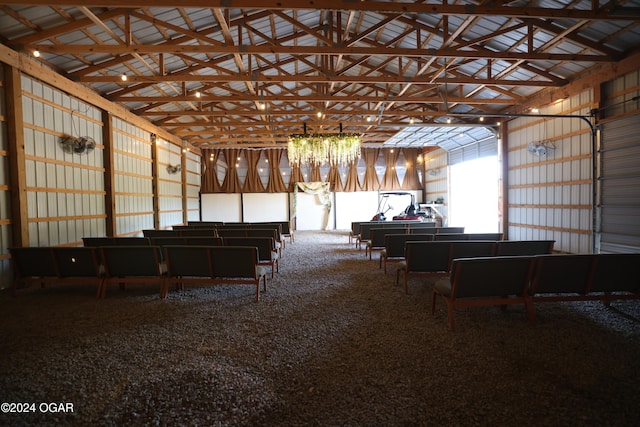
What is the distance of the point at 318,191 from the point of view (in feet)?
51.4

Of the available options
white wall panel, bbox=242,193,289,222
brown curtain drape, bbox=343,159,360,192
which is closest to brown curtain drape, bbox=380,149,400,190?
brown curtain drape, bbox=343,159,360,192

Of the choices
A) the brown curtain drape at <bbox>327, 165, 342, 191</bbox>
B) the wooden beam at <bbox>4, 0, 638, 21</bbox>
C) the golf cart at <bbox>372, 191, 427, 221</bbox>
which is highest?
the wooden beam at <bbox>4, 0, 638, 21</bbox>

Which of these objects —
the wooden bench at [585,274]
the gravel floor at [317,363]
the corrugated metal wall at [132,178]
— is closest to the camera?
the gravel floor at [317,363]

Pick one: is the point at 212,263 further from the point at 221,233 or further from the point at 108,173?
the point at 108,173

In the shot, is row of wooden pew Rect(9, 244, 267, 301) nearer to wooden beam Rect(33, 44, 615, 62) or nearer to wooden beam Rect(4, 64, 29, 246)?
wooden beam Rect(4, 64, 29, 246)

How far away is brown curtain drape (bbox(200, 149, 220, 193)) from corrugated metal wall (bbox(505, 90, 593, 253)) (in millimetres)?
12610

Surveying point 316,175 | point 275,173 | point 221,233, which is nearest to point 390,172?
point 316,175

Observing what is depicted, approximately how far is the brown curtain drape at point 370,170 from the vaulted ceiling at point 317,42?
18.7 ft

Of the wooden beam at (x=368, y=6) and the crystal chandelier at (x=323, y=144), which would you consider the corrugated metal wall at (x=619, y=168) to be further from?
the crystal chandelier at (x=323, y=144)

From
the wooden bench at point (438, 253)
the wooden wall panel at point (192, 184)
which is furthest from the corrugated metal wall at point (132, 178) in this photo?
the wooden bench at point (438, 253)

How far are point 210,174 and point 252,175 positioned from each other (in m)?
2.08

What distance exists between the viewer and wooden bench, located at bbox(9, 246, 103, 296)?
450 cm

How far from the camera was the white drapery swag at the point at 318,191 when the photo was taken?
15.6 metres

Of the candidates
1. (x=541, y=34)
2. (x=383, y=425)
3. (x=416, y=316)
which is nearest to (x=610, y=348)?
(x=416, y=316)
